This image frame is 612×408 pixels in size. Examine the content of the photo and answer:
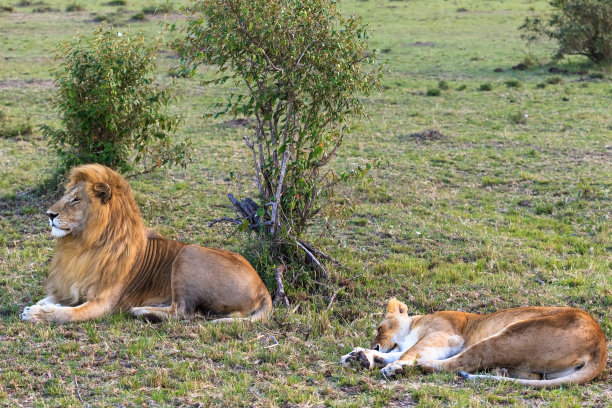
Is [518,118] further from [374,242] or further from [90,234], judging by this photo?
[90,234]

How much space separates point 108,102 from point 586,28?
17761 mm

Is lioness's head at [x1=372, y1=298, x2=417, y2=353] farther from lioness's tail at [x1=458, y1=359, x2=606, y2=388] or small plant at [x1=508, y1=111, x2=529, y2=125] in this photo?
small plant at [x1=508, y1=111, x2=529, y2=125]

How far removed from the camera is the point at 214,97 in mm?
18672

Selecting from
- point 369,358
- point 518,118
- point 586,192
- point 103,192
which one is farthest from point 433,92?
point 369,358

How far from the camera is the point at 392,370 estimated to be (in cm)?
497

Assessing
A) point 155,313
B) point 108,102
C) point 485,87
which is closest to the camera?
point 155,313

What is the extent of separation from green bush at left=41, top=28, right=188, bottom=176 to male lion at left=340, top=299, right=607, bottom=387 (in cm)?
528

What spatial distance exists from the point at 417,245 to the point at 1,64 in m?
19.0

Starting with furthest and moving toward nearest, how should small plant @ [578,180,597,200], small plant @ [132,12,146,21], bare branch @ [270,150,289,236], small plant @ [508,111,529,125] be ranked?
small plant @ [132,12,146,21], small plant @ [508,111,529,125], small plant @ [578,180,597,200], bare branch @ [270,150,289,236]

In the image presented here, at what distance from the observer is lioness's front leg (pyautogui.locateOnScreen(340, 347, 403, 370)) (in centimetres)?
514

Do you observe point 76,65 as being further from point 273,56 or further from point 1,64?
point 1,64

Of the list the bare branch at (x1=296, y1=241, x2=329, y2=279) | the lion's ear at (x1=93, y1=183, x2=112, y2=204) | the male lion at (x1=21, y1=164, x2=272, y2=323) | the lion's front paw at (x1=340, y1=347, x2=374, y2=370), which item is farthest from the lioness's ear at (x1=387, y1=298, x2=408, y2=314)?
the lion's ear at (x1=93, y1=183, x2=112, y2=204)

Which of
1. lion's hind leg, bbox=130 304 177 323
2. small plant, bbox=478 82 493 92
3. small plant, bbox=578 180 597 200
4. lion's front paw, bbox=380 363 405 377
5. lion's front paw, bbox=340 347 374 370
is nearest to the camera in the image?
lion's front paw, bbox=380 363 405 377

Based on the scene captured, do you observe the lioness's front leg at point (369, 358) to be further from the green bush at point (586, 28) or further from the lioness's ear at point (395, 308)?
the green bush at point (586, 28)
